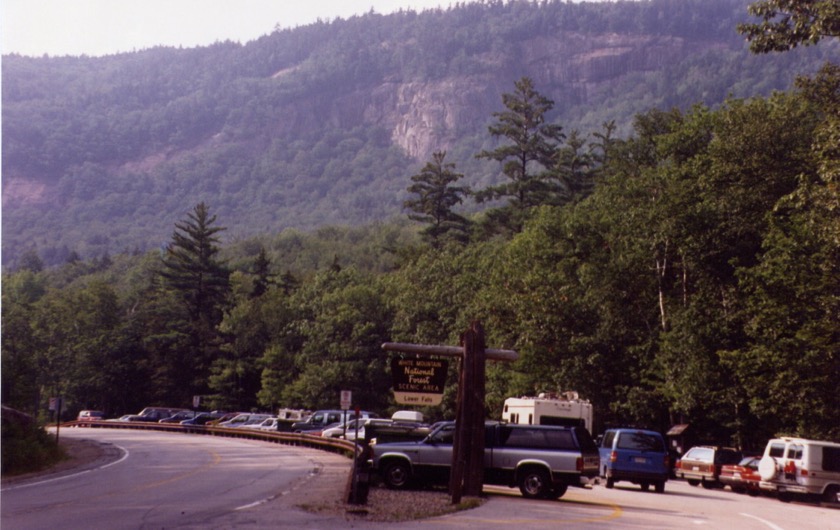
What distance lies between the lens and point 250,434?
2454 inches

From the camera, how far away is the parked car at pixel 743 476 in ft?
108

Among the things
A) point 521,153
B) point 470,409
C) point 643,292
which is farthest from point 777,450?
point 521,153

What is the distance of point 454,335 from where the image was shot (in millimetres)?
66750

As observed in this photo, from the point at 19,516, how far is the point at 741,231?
36.5 meters

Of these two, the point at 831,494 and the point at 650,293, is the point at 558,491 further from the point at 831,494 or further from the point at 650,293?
the point at 650,293

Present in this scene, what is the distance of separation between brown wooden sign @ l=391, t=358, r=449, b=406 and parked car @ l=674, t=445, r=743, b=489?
754 inches

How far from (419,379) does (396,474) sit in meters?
4.80

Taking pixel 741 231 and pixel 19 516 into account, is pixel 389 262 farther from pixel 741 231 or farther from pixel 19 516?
pixel 19 516

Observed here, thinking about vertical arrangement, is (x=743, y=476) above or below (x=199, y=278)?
below

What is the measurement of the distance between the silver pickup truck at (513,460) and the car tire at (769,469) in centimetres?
837

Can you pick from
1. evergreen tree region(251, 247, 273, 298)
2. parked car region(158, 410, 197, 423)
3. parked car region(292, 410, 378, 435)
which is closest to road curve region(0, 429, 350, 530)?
parked car region(292, 410, 378, 435)

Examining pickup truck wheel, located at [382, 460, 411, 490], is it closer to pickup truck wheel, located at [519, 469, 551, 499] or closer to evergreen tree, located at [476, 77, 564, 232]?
pickup truck wheel, located at [519, 469, 551, 499]

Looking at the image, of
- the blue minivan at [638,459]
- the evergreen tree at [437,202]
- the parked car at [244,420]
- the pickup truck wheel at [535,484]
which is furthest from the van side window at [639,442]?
the evergreen tree at [437,202]

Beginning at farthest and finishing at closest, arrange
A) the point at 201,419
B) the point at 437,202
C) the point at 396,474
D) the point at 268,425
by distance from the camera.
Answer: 1. the point at 437,202
2. the point at 201,419
3. the point at 268,425
4. the point at 396,474
